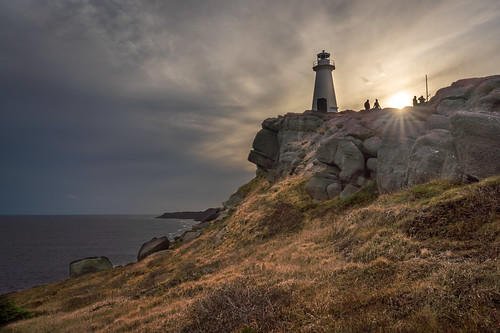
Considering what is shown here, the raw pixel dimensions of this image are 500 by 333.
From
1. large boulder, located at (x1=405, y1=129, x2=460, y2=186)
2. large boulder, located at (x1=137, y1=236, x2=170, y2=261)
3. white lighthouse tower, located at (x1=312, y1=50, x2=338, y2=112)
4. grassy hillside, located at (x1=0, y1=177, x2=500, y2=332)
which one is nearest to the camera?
grassy hillside, located at (x1=0, y1=177, x2=500, y2=332)

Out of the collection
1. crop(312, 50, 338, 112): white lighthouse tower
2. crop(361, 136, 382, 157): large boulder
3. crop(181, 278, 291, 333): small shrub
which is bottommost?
crop(181, 278, 291, 333): small shrub

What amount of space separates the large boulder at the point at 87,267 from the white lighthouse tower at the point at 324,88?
58.1 metres

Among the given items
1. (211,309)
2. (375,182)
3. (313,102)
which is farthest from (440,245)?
(313,102)

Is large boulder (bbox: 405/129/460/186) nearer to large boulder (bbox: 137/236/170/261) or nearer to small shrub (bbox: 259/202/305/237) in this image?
small shrub (bbox: 259/202/305/237)

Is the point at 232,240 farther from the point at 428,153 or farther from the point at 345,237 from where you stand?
the point at 428,153

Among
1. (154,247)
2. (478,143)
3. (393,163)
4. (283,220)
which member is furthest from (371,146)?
(154,247)

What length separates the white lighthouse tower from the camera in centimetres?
7099

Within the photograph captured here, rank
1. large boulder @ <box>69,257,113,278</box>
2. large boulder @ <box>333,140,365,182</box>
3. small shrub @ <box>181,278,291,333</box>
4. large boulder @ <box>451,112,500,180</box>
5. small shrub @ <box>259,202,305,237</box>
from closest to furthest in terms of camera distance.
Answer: small shrub @ <box>181,278,291,333</box>, large boulder @ <box>451,112,500,180</box>, small shrub @ <box>259,202,305,237</box>, large boulder @ <box>333,140,365,182</box>, large boulder @ <box>69,257,113,278</box>

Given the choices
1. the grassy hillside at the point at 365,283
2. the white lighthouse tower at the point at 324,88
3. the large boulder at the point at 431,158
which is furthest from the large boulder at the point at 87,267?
the white lighthouse tower at the point at 324,88

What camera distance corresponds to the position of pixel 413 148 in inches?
790

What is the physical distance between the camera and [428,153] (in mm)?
18969

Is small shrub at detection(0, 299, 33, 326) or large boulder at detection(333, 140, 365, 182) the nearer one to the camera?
small shrub at detection(0, 299, 33, 326)

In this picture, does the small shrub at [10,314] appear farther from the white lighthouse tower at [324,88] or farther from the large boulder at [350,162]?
the white lighthouse tower at [324,88]

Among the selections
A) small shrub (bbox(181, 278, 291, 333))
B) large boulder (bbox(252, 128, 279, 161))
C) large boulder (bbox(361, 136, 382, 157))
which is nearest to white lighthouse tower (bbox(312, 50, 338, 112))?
large boulder (bbox(252, 128, 279, 161))
